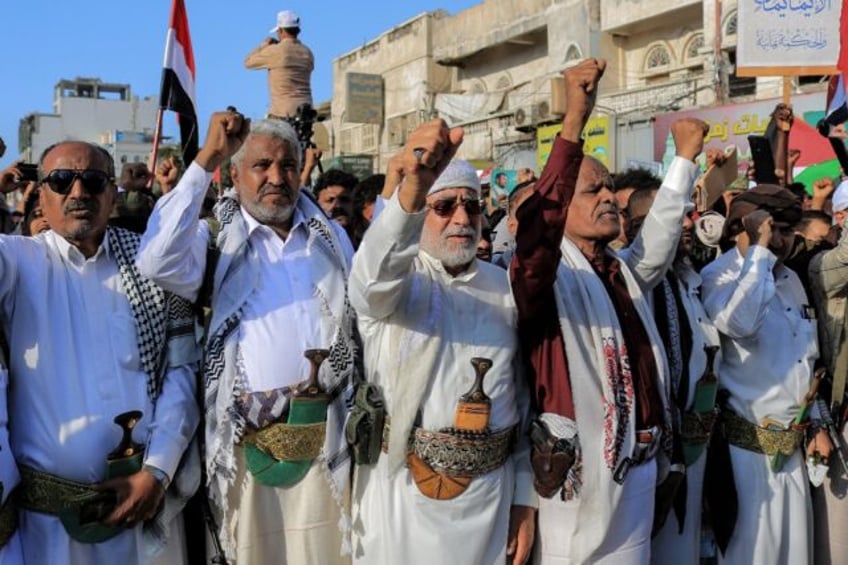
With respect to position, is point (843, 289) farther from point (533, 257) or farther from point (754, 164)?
point (533, 257)

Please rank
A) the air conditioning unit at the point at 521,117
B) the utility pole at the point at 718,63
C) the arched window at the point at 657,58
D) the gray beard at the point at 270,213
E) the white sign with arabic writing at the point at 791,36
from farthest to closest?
1. the arched window at the point at 657,58
2. the air conditioning unit at the point at 521,117
3. the utility pole at the point at 718,63
4. the white sign with arabic writing at the point at 791,36
5. the gray beard at the point at 270,213

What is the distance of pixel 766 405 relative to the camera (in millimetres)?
3531

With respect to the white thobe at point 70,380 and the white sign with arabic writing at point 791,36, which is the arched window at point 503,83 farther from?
the white thobe at point 70,380

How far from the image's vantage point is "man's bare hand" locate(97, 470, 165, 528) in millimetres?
2453

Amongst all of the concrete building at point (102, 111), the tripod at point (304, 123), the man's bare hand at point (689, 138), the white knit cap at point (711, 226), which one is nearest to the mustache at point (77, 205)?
the tripod at point (304, 123)

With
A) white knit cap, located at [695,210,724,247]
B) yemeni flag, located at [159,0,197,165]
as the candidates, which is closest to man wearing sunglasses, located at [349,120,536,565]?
white knit cap, located at [695,210,724,247]

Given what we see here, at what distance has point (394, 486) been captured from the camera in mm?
2588

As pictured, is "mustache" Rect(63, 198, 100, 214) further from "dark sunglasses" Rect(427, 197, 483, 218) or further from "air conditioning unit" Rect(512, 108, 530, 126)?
"air conditioning unit" Rect(512, 108, 530, 126)

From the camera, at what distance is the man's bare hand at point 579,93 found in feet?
7.95

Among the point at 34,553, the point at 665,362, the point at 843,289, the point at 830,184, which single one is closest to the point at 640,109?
the point at 830,184

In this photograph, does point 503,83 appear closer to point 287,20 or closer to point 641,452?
point 287,20

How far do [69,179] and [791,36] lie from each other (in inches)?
258

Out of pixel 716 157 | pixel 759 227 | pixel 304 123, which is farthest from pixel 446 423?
pixel 304 123

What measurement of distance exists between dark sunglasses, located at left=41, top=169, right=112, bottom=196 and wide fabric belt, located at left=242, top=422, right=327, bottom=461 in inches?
37.1
